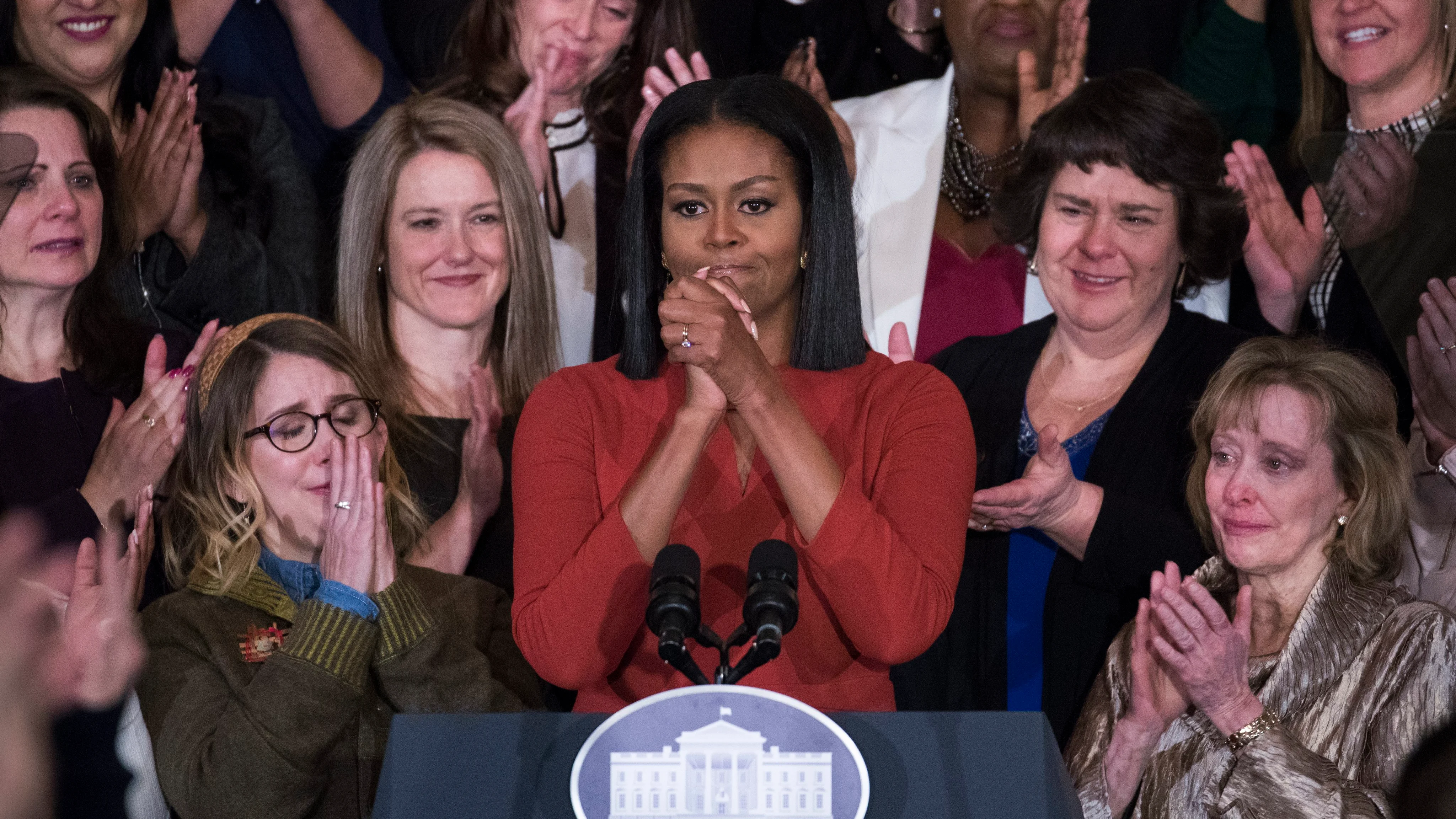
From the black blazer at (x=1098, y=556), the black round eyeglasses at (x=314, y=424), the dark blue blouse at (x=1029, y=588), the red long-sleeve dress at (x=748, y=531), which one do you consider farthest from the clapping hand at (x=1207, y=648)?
the black round eyeglasses at (x=314, y=424)

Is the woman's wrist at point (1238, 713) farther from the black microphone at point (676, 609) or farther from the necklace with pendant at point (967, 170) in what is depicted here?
the necklace with pendant at point (967, 170)

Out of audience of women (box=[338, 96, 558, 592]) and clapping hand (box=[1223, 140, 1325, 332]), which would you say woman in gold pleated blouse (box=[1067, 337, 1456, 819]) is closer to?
clapping hand (box=[1223, 140, 1325, 332])

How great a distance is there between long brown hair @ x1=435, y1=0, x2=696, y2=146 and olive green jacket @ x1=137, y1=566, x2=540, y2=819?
124 cm

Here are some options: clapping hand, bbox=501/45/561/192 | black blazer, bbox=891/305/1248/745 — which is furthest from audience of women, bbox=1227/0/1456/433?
clapping hand, bbox=501/45/561/192

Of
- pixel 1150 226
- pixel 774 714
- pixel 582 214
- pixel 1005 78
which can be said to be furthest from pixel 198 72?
pixel 774 714

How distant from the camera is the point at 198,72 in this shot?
3.48 meters

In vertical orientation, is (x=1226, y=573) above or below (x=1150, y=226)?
below

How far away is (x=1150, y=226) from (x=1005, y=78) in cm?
59

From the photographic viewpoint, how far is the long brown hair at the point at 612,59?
12.1ft

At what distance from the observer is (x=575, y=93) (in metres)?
3.69

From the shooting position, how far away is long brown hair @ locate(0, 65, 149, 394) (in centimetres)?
321

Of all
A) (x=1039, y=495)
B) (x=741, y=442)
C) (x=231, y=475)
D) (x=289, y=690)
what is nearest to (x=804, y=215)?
(x=741, y=442)

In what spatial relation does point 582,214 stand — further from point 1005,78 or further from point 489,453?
point 1005,78

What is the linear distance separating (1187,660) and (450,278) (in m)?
1.77
